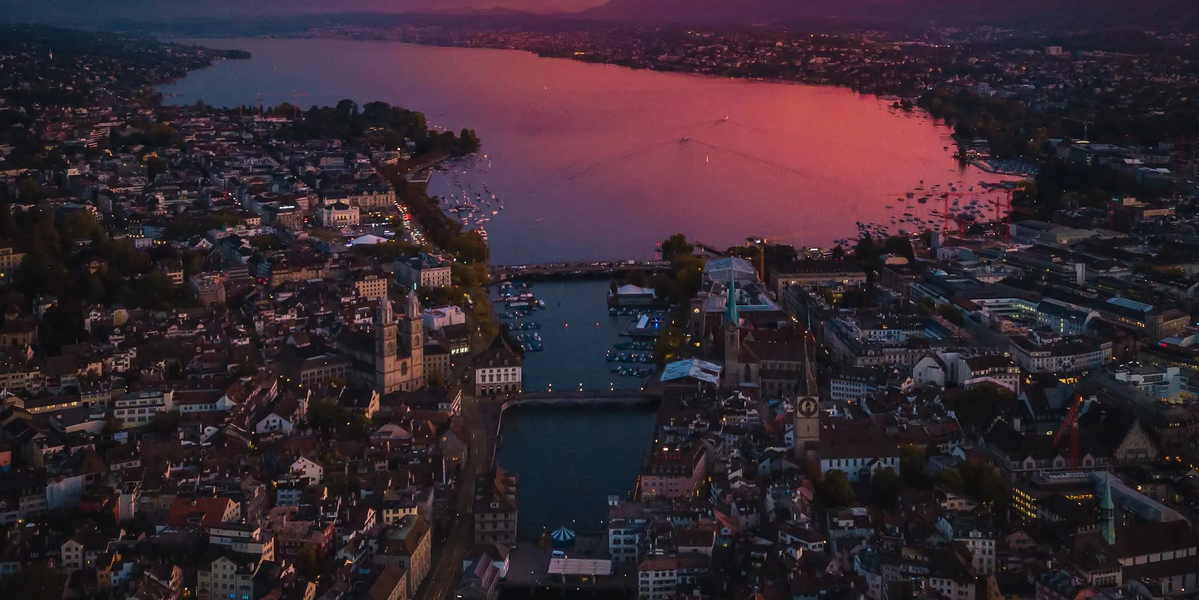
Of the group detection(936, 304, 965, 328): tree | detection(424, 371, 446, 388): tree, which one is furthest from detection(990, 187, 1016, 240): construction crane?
detection(424, 371, 446, 388): tree

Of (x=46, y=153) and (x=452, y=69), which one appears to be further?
(x=452, y=69)

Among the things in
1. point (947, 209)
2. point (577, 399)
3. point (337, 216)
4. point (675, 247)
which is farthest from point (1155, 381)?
point (337, 216)

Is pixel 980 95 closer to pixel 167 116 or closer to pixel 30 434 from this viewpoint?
pixel 167 116

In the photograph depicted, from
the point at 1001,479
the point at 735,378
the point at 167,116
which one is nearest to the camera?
the point at 1001,479

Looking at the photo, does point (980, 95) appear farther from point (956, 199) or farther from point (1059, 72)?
point (956, 199)

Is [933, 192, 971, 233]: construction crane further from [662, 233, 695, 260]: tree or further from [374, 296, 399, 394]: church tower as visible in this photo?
[374, 296, 399, 394]: church tower

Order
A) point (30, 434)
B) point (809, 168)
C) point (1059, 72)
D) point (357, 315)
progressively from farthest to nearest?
point (1059, 72), point (809, 168), point (357, 315), point (30, 434)

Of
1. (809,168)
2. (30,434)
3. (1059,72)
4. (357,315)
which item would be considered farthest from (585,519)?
(1059,72)

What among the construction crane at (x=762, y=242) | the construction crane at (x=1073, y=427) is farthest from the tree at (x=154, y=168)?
the construction crane at (x=1073, y=427)

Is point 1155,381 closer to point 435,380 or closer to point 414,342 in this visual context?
point 435,380
